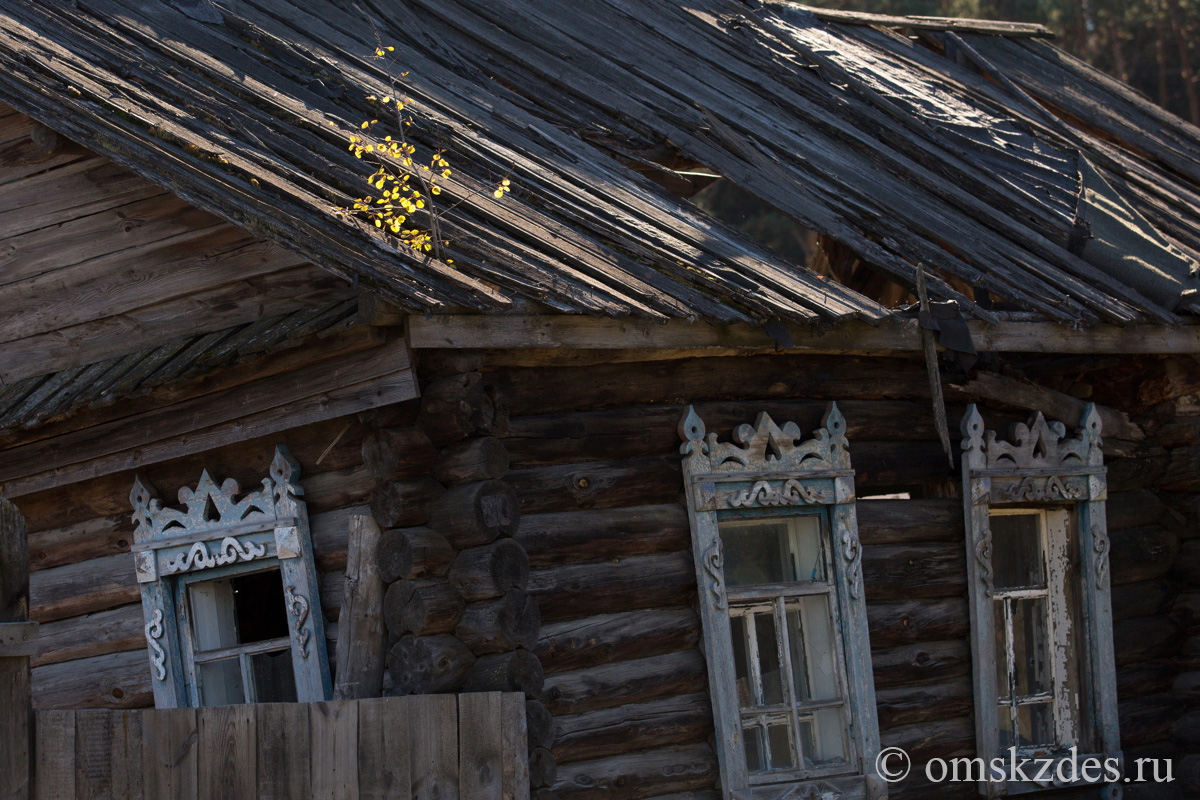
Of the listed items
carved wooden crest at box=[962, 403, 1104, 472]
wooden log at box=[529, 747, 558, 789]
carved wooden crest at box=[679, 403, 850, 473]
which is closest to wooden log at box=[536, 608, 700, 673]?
wooden log at box=[529, 747, 558, 789]

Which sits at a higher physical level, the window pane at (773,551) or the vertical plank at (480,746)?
the window pane at (773,551)

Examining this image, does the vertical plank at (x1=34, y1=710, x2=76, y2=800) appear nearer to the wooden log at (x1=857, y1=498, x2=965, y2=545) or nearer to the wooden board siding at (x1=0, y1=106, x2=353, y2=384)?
the wooden board siding at (x1=0, y1=106, x2=353, y2=384)

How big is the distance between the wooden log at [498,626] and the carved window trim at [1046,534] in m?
2.80

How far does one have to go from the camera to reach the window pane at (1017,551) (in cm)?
750

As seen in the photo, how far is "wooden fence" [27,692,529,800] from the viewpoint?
13.5 feet

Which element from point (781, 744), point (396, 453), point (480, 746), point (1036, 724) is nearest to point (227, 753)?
point (480, 746)

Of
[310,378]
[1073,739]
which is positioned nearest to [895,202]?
[1073,739]

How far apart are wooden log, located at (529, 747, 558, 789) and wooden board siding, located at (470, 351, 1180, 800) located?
27 cm

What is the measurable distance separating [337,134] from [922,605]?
399 cm

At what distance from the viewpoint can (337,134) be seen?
21.4 feet

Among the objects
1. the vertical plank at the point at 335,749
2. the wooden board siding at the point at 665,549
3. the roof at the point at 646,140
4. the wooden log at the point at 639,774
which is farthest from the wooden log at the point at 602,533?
the vertical plank at the point at 335,749

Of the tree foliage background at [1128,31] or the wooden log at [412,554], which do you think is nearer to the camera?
the wooden log at [412,554]

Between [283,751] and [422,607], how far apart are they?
996mm

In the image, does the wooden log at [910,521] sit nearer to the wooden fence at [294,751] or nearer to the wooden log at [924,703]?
the wooden log at [924,703]
